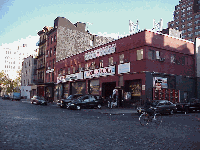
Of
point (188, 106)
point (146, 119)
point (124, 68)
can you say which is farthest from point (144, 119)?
point (124, 68)

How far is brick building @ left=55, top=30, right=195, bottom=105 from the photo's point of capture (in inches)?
1088

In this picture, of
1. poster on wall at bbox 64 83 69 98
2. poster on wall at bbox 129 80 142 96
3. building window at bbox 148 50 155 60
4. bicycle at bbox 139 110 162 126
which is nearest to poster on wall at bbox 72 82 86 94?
poster on wall at bbox 64 83 69 98

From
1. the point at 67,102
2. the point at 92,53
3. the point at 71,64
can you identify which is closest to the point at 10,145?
the point at 67,102

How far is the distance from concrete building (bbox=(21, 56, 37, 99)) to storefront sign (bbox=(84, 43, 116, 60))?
35138 mm

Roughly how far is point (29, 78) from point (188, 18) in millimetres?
66970

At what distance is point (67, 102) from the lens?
28.7m

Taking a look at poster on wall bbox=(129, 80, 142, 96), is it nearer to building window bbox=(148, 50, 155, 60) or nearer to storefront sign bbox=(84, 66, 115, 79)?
building window bbox=(148, 50, 155, 60)

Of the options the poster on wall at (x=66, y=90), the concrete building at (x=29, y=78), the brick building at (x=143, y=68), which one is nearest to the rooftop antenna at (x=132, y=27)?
the brick building at (x=143, y=68)

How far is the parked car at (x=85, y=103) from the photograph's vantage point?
26.1m

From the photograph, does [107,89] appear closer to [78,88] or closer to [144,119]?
[78,88]

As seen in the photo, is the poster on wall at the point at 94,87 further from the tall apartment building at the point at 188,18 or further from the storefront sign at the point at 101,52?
the tall apartment building at the point at 188,18

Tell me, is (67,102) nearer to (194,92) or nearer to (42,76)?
(194,92)

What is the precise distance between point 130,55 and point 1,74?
94.9 meters

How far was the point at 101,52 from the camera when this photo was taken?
35.2m
